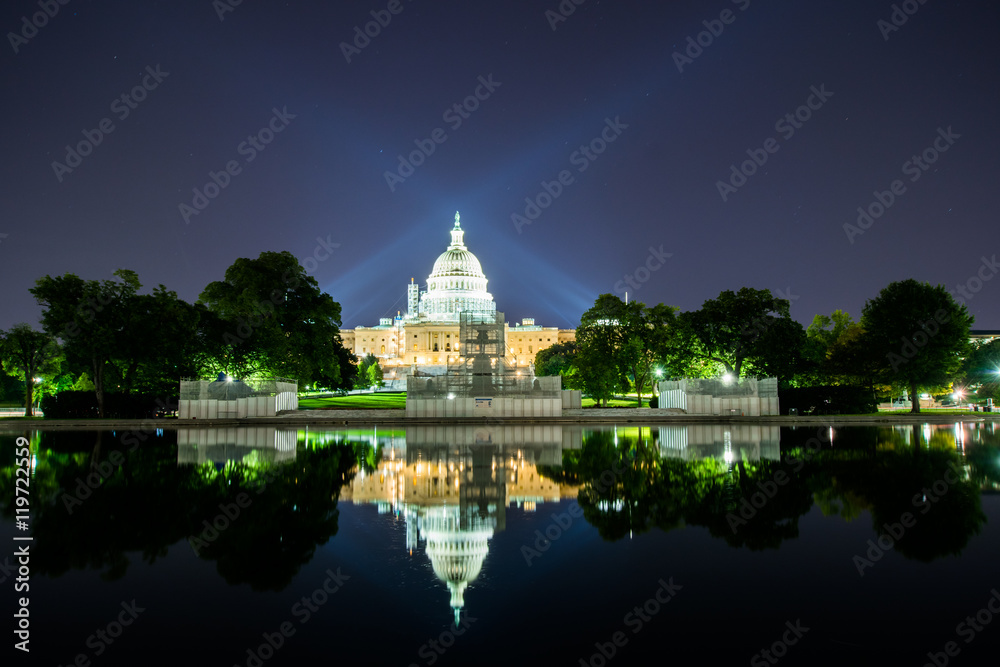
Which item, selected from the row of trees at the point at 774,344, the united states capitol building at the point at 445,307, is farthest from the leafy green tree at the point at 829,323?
the united states capitol building at the point at 445,307

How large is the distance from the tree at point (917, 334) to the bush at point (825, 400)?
2.69 meters

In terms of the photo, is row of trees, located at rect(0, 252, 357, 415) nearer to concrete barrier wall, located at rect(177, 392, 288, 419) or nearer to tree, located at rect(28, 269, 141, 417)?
tree, located at rect(28, 269, 141, 417)

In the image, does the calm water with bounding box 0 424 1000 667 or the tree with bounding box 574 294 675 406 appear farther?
the tree with bounding box 574 294 675 406

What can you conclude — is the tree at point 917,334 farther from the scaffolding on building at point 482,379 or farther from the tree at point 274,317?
the tree at point 274,317

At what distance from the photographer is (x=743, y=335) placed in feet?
180

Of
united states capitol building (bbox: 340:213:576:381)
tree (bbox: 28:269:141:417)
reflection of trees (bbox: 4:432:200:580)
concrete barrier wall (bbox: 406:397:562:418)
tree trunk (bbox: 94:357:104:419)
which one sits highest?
united states capitol building (bbox: 340:213:576:381)

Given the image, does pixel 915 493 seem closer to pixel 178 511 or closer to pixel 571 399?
pixel 178 511

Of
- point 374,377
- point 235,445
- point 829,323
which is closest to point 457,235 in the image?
point 374,377

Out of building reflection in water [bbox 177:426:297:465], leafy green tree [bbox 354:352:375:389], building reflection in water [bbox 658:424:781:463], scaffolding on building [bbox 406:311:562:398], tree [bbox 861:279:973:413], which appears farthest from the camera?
leafy green tree [bbox 354:352:375:389]

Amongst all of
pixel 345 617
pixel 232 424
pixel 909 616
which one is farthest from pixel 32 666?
pixel 232 424

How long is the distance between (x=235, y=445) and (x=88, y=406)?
23.8 meters

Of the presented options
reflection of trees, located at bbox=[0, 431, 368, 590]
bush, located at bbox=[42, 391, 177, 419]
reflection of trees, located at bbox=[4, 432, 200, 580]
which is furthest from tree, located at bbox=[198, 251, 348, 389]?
reflection of trees, located at bbox=[4, 432, 200, 580]

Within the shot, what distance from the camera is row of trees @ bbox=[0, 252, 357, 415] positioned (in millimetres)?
45750

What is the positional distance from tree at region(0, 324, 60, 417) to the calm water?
36954 mm
